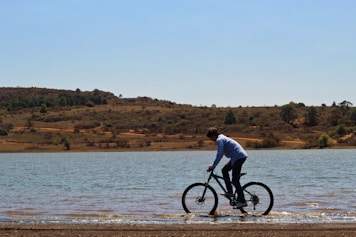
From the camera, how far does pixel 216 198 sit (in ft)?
56.0

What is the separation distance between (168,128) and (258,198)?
104m

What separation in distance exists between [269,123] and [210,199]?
343ft

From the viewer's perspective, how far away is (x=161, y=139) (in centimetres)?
11262

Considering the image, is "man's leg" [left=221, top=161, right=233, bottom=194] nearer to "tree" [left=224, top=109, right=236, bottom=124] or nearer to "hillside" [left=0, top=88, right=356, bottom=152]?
"hillside" [left=0, top=88, right=356, bottom=152]

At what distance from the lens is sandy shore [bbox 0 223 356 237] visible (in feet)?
41.7

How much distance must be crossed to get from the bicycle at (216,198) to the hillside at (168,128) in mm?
85428

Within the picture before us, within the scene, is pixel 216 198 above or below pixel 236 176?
below

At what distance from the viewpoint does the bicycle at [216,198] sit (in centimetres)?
1697

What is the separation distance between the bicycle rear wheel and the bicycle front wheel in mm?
854

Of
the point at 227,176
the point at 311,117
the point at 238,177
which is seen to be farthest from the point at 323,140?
the point at 238,177

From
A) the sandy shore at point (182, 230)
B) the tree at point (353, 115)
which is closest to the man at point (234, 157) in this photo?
the sandy shore at point (182, 230)

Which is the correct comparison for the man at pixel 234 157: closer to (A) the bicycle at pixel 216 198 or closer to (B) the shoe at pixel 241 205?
(B) the shoe at pixel 241 205

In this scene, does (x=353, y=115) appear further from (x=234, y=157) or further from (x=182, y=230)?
(x=182, y=230)

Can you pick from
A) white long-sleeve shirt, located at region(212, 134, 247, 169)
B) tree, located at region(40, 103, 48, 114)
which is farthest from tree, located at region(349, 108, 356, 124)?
white long-sleeve shirt, located at region(212, 134, 247, 169)
